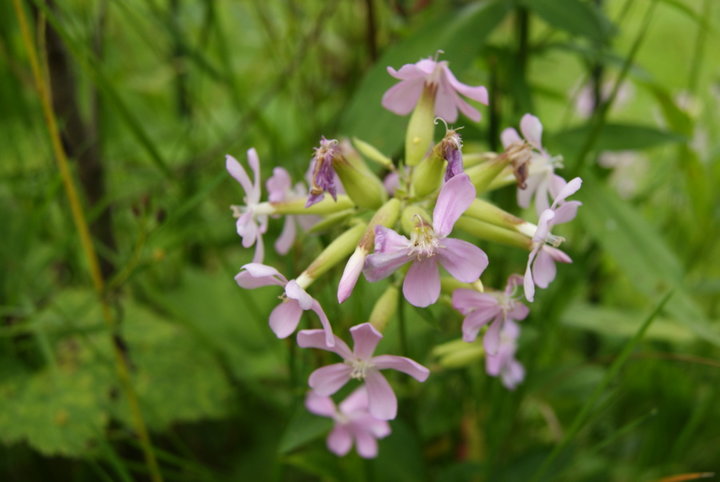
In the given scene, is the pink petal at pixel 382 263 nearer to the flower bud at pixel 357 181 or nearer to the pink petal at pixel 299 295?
the pink petal at pixel 299 295

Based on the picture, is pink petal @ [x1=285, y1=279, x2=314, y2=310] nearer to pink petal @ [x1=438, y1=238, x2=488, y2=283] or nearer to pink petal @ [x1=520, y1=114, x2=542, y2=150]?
pink petal @ [x1=438, y1=238, x2=488, y2=283]

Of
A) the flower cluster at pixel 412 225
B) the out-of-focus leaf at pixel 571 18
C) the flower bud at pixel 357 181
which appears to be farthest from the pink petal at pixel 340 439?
the out-of-focus leaf at pixel 571 18

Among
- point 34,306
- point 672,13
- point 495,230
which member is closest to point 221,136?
point 34,306

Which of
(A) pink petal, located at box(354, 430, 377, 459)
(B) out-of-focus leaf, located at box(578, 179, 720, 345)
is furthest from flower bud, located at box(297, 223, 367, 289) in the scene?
(B) out-of-focus leaf, located at box(578, 179, 720, 345)

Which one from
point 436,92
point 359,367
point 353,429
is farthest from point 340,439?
point 436,92

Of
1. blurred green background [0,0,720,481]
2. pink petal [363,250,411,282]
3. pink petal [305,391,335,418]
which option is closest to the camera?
pink petal [363,250,411,282]

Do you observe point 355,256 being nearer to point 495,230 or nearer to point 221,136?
point 495,230

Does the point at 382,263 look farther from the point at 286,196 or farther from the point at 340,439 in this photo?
the point at 340,439
